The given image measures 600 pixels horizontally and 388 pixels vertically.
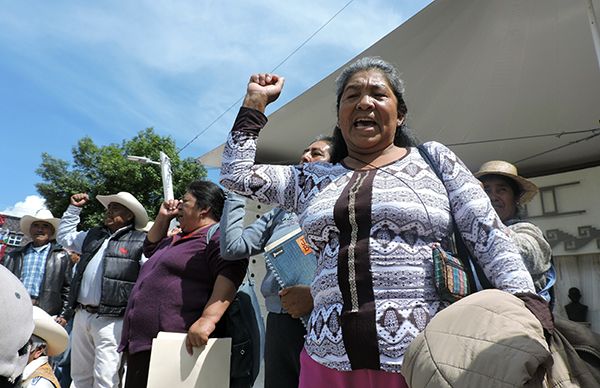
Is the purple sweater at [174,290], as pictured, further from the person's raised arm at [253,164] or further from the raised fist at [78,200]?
the raised fist at [78,200]

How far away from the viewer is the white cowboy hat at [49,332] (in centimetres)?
204

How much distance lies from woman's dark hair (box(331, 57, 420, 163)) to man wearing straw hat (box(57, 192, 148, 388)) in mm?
2620

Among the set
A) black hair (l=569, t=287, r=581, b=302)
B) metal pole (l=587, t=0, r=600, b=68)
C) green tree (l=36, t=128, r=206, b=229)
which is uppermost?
green tree (l=36, t=128, r=206, b=229)

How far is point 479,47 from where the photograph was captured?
4.18 metres

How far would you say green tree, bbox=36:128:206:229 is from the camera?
16.4 m

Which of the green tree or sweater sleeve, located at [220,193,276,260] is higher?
the green tree

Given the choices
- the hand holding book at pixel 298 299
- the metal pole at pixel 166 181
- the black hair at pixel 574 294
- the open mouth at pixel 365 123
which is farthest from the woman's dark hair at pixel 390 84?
the metal pole at pixel 166 181

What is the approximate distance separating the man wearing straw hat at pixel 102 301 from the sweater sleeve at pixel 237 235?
165 centimetres

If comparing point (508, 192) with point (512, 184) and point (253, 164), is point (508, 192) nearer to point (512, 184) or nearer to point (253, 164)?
point (512, 184)

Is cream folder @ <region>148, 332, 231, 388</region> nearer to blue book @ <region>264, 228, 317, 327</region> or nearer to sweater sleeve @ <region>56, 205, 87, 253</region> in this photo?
blue book @ <region>264, 228, 317, 327</region>

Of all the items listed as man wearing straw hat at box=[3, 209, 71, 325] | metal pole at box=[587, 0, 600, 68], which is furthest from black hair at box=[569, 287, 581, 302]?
man wearing straw hat at box=[3, 209, 71, 325]

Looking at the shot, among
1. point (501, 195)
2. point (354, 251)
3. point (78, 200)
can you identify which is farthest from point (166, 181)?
point (354, 251)

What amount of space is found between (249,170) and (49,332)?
1447mm

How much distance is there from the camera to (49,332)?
Result: 207 cm
